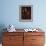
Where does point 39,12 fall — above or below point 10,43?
above

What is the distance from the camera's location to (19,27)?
434 centimetres

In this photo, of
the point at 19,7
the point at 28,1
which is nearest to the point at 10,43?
the point at 19,7

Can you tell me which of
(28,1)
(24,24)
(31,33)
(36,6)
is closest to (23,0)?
(28,1)

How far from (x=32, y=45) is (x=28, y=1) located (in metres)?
1.41

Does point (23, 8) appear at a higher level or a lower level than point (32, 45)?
higher

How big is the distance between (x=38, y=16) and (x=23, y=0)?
705 mm

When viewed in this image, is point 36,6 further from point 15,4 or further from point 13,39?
point 13,39

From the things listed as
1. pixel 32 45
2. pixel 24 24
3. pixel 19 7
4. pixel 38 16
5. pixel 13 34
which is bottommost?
pixel 32 45

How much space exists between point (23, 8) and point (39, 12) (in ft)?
1.74

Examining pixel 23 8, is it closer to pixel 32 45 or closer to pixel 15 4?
pixel 15 4

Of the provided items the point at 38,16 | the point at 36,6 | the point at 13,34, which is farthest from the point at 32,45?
the point at 36,6

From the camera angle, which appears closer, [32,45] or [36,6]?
[32,45]

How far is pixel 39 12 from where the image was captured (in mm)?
4297

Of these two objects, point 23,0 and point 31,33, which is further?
point 23,0
